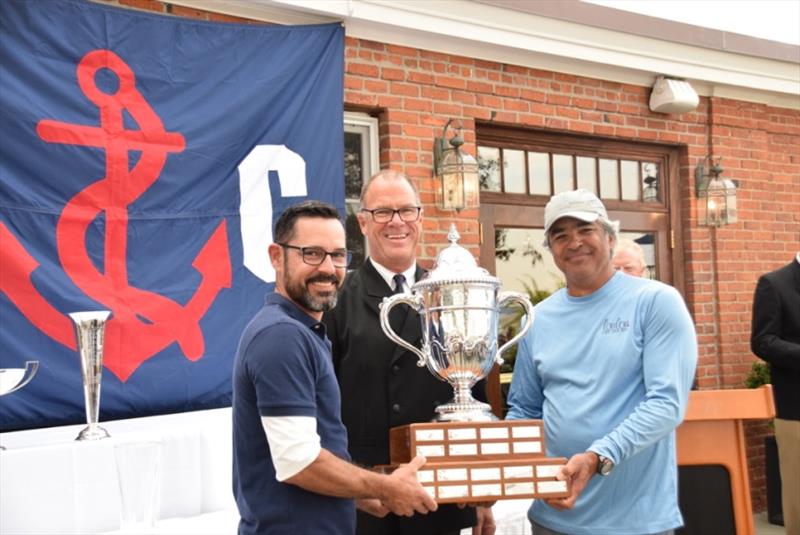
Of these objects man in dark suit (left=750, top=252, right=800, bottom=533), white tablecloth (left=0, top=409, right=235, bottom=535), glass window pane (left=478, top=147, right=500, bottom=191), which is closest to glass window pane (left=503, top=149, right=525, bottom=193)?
glass window pane (left=478, top=147, right=500, bottom=191)

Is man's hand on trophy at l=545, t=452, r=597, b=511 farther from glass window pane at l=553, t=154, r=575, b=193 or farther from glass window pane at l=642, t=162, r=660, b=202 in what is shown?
glass window pane at l=642, t=162, r=660, b=202

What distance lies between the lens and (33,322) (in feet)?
11.7

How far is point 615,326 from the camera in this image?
7.56 ft

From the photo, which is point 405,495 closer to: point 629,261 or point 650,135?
point 629,261

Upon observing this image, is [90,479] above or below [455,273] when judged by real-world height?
below

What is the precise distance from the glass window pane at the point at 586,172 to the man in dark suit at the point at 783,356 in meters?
1.25

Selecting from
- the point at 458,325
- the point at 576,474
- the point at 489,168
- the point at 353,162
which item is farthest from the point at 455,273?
the point at 489,168

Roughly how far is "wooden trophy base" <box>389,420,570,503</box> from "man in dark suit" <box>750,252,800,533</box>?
3.29 meters

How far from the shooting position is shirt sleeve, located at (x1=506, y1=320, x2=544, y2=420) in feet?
8.25

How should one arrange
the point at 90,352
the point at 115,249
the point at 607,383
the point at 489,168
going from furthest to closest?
1. the point at 489,168
2. the point at 115,249
3. the point at 90,352
4. the point at 607,383

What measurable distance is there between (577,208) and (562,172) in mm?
3450

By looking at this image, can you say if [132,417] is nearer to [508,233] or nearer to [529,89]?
[508,233]

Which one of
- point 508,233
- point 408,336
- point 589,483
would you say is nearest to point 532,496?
point 589,483

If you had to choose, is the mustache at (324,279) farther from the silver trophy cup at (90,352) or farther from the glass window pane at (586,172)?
the glass window pane at (586,172)
